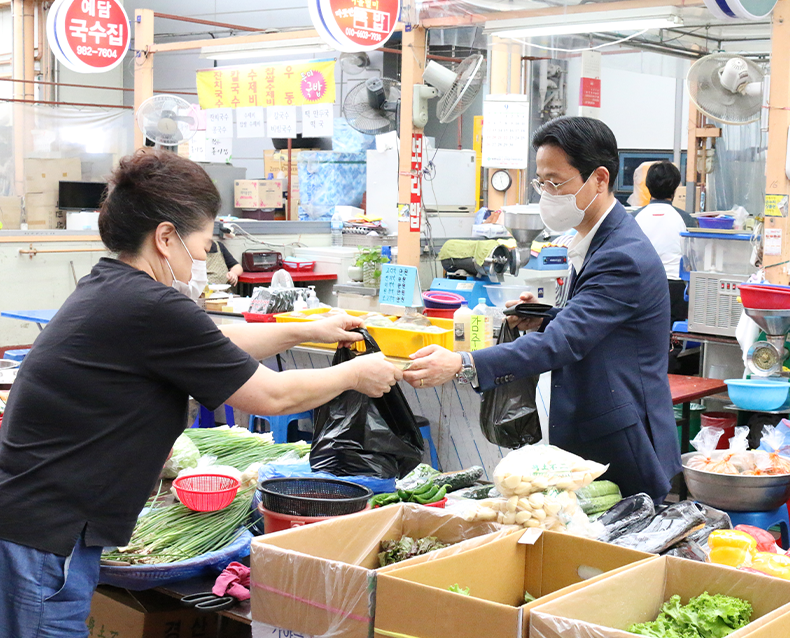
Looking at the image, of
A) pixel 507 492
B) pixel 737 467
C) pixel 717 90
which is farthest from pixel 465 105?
pixel 507 492

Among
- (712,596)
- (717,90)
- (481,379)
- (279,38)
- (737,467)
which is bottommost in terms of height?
(737,467)

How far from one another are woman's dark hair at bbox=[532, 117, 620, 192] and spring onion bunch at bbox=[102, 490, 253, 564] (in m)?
1.40

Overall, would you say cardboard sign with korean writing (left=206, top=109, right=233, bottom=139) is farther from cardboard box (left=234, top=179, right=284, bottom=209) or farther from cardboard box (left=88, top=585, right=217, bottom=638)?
cardboard box (left=88, top=585, right=217, bottom=638)

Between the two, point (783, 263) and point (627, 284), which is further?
point (783, 263)

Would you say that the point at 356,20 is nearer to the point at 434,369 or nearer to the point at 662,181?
the point at 662,181

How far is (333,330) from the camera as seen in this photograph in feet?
9.22

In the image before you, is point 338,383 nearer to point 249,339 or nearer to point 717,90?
point 249,339

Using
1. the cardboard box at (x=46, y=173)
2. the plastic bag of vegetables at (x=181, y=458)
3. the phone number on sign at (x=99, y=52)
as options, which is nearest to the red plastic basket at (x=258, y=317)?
the plastic bag of vegetables at (x=181, y=458)

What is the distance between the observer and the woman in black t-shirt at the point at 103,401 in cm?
184

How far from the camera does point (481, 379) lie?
253cm

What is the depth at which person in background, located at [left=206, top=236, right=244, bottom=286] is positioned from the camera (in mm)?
8625

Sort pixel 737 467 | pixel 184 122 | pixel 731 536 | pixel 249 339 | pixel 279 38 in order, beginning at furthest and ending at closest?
pixel 184 122 < pixel 279 38 < pixel 737 467 < pixel 249 339 < pixel 731 536

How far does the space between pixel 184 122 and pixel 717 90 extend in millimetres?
5350

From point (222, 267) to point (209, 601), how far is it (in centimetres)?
685
